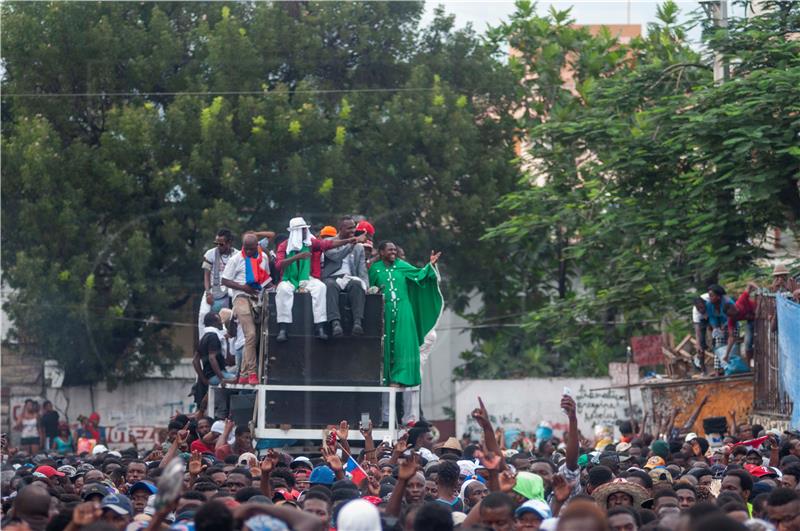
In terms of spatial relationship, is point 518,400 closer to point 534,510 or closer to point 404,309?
point 404,309

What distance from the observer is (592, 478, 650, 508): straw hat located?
8461 mm

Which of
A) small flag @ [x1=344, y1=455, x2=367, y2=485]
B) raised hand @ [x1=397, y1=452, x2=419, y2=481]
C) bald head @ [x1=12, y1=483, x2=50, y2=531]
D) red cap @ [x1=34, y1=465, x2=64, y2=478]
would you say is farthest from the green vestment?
bald head @ [x1=12, y1=483, x2=50, y2=531]

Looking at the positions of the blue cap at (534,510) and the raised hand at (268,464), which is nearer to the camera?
the blue cap at (534,510)

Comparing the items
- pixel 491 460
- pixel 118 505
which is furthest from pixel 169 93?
pixel 491 460

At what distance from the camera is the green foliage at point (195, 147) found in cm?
2820

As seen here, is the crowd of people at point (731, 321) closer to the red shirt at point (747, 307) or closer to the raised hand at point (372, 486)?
the red shirt at point (747, 307)

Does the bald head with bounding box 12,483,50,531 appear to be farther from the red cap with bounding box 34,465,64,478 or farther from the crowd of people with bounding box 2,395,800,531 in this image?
the red cap with bounding box 34,465,64,478

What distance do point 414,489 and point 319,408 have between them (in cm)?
461

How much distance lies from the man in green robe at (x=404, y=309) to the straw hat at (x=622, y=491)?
200 inches

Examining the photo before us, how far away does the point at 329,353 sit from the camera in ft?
44.2

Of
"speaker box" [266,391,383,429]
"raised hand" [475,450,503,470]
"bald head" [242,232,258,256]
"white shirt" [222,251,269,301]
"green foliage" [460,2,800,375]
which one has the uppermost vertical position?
"green foliage" [460,2,800,375]

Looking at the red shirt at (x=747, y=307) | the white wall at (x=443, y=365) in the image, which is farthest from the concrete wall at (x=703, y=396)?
the white wall at (x=443, y=365)

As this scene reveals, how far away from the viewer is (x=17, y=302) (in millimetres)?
28391

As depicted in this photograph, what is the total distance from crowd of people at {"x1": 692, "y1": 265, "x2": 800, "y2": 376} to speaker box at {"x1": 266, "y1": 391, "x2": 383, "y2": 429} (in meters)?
5.87
